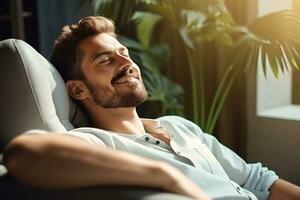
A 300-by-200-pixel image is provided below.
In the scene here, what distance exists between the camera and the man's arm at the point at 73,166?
3.18 ft

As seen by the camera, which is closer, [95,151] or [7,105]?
[95,151]

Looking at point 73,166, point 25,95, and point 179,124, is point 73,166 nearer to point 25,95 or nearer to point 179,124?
point 25,95

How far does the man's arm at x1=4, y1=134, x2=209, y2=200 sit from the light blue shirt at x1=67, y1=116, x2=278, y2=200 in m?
0.21

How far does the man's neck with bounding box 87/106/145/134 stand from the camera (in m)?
1.43

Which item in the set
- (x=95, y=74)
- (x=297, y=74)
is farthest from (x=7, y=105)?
(x=297, y=74)

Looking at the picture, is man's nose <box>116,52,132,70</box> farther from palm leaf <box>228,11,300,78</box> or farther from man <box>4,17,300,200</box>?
palm leaf <box>228,11,300,78</box>

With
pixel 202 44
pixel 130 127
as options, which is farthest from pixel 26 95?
pixel 202 44

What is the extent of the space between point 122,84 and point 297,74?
1.39m

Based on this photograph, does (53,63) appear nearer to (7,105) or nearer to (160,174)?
(7,105)

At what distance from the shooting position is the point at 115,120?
4.71 feet

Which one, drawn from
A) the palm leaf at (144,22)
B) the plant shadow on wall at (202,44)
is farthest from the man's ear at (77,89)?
the palm leaf at (144,22)

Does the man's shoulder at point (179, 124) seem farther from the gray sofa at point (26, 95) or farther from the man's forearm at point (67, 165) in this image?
the man's forearm at point (67, 165)

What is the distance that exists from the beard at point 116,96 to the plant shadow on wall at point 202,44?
0.68 meters

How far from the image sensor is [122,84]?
142 centimetres
